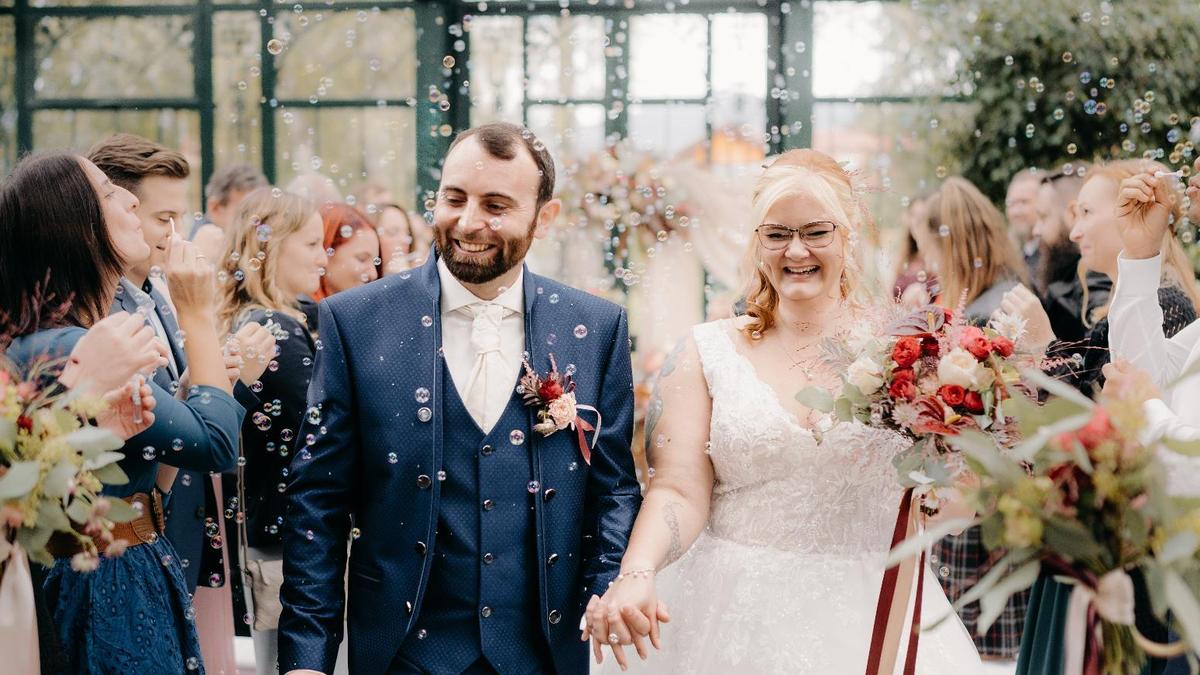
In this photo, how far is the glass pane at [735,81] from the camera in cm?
813

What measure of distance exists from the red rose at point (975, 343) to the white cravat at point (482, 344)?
2.99ft

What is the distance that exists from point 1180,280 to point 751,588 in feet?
6.73

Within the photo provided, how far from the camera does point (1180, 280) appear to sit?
397 centimetres

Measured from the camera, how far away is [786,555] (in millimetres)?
2869

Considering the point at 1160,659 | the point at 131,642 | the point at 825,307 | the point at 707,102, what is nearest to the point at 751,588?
the point at 825,307

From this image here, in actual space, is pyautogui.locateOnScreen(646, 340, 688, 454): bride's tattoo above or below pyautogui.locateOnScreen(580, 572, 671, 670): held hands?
above

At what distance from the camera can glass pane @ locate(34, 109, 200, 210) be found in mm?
8445

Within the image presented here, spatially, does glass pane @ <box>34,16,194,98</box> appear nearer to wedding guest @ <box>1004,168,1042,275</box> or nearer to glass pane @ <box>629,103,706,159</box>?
glass pane @ <box>629,103,706,159</box>

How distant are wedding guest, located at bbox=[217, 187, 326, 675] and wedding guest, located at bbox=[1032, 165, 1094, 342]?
9.97ft

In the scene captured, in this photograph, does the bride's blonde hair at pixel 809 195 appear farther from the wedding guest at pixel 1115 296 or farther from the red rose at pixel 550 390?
the red rose at pixel 550 390

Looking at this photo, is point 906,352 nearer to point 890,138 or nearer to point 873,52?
point 890,138

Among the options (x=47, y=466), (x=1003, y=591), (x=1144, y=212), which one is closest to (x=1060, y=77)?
(x=1144, y=212)

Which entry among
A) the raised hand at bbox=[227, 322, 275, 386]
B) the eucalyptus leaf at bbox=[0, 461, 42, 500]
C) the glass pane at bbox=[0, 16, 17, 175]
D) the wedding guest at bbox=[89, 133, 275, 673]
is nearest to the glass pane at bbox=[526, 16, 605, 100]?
the glass pane at bbox=[0, 16, 17, 175]

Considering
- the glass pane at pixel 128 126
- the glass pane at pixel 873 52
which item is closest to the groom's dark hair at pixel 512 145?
the glass pane at pixel 873 52
